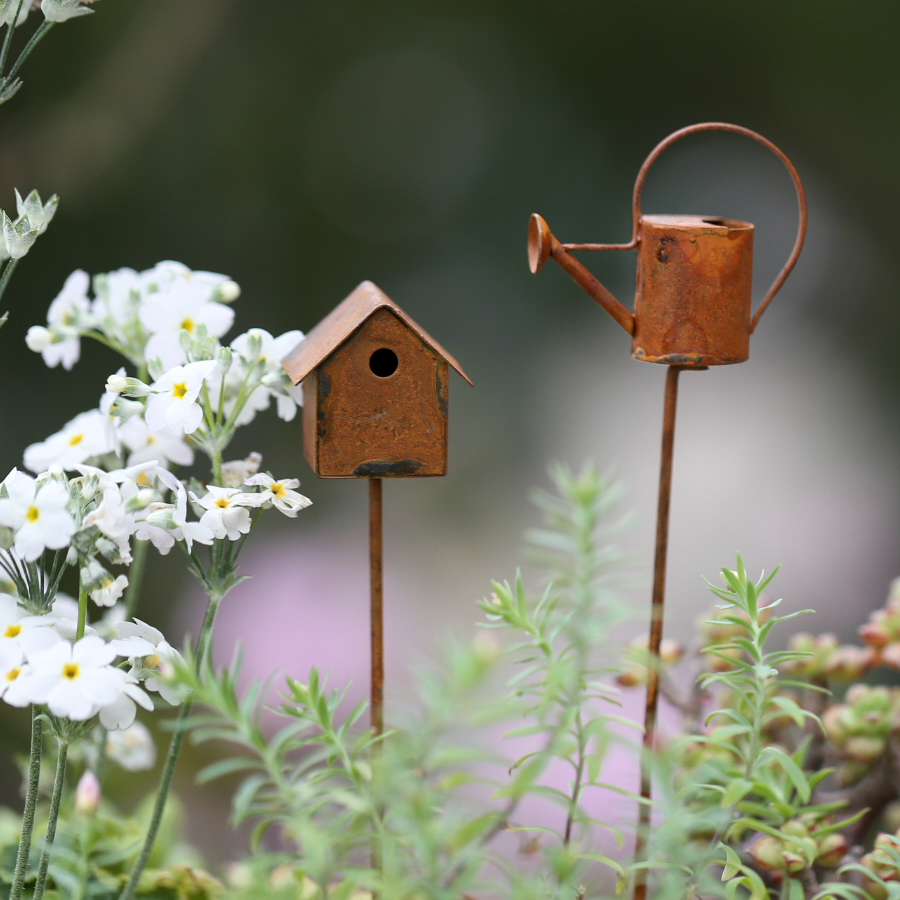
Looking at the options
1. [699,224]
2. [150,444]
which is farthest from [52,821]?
[699,224]

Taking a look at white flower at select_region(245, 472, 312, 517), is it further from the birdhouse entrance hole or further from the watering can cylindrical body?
the watering can cylindrical body

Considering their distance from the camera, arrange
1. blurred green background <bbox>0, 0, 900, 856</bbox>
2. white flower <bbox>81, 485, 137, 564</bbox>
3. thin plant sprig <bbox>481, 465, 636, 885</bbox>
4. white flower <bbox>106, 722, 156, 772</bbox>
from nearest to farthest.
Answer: thin plant sprig <bbox>481, 465, 636, 885</bbox> → white flower <bbox>81, 485, 137, 564</bbox> → white flower <bbox>106, 722, 156, 772</bbox> → blurred green background <bbox>0, 0, 900, 856</bbox>

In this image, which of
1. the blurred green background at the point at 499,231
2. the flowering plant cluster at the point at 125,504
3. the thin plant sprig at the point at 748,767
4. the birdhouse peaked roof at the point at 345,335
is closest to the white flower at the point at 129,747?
the flowering plant cluster at the point at 125,504

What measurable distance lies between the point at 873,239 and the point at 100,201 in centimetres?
107

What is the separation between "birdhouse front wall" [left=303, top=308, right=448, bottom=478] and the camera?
560 millimetres

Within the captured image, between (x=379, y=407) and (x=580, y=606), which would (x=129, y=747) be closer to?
(x=379, y=407)

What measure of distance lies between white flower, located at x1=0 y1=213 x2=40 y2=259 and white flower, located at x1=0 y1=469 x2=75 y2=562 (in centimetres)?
13

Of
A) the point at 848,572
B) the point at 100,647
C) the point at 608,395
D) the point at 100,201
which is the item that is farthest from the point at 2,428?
the point at 848,572

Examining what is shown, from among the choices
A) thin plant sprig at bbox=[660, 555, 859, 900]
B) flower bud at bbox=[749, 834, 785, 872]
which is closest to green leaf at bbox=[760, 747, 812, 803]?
thin plant sprig at bbox=[660, 555, 859, 900]

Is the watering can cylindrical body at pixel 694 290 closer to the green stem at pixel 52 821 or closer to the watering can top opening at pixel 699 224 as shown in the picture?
the watering can top opening at pixel 699 224

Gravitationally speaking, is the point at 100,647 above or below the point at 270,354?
below

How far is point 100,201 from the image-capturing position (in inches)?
52.0

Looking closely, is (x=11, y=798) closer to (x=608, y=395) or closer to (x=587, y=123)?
(x=608, y=395)

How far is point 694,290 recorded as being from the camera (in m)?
0.58
